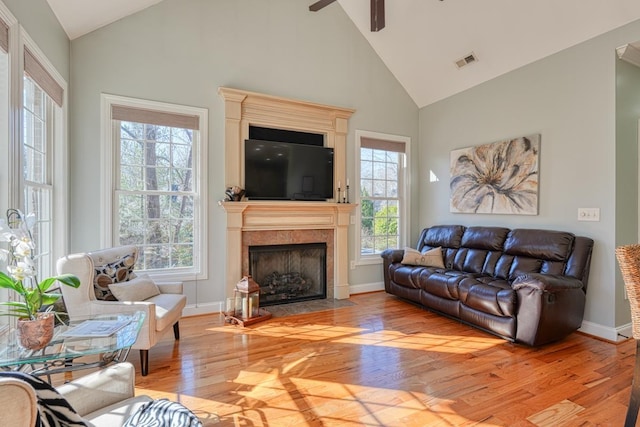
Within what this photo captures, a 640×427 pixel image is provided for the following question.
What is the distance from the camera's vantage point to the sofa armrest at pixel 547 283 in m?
2.80

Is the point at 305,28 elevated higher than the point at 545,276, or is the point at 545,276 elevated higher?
the point at 305,28

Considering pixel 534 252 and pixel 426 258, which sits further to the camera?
pixel 426 258

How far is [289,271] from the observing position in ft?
14.6

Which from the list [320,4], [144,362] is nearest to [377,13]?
[320,4]

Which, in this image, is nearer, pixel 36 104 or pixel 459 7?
pixel 36 104

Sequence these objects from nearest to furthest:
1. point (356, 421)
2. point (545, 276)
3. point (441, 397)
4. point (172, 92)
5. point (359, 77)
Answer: point (356, 421) → point (441, 397) → point (545, 276) → point (172, 92) → point (359, 77)

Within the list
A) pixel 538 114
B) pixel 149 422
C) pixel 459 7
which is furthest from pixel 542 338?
pixel 459 7

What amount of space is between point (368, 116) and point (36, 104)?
377cm

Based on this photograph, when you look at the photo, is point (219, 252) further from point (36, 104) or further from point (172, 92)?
point (36, 104)

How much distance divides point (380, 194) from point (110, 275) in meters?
3.64

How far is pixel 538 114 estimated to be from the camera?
376 centimetres

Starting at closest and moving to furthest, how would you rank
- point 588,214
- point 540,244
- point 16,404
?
point 16,404 → point 588,214 → point 540,244

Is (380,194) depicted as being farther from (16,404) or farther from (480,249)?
(16,404)

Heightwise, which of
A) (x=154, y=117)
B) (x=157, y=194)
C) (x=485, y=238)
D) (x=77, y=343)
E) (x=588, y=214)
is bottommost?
(x=77, y=343)
